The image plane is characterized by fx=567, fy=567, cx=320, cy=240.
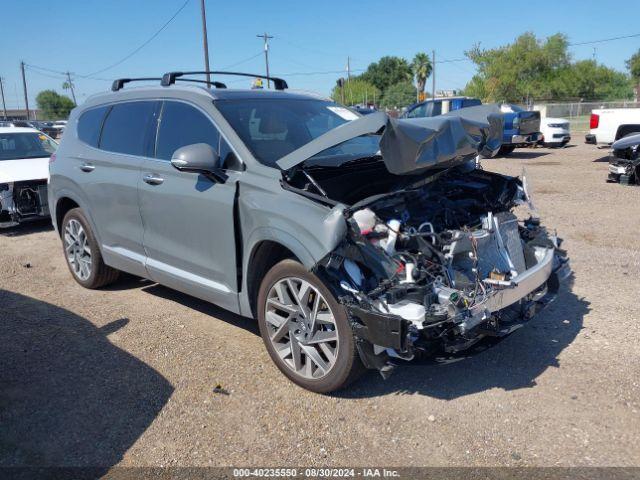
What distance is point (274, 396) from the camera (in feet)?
12.4

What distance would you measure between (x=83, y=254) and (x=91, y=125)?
1.37 m

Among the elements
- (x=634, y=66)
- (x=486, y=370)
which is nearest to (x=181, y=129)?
(x=486, y=370)

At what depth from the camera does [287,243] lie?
3598 mm

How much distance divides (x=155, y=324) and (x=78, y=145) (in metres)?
2.14

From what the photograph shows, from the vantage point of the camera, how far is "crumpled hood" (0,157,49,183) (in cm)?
875

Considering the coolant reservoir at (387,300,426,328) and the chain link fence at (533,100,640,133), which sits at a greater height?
the chain link fence at (533,100,640,133)

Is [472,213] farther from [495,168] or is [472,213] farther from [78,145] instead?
[495,168]

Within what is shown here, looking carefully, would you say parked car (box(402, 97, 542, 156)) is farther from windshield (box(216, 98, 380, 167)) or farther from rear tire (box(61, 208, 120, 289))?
rear tire (box(61, 208, 120, 289))

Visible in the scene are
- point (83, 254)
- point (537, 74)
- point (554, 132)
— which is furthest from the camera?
point (537, 74)

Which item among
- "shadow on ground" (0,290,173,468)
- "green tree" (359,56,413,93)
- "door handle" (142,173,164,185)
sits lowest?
"shadow on ground" (0,290,173,468)

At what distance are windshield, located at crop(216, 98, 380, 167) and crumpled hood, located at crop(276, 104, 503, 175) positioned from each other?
1.39 feet

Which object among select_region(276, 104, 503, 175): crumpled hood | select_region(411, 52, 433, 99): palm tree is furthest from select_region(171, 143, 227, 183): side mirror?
select_region(411, 52, 433, 99): palm tree

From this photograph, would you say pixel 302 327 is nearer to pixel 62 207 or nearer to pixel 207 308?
pixel 207 308

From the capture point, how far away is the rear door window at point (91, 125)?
5609mm
